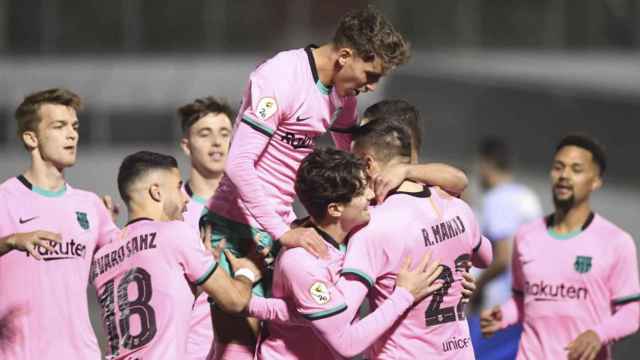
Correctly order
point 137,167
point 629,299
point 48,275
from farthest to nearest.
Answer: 1. point 629,299
2. point 48,275
3. point 137,167

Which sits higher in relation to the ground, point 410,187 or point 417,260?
point 410,187

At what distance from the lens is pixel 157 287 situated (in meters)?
6.08

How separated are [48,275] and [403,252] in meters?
1.87

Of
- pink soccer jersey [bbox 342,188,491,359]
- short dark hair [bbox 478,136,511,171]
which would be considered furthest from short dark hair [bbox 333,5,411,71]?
short dark hair [bbox 478,136,511,171]

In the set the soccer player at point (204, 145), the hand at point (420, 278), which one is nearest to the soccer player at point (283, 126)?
the hand at point (420, 278)

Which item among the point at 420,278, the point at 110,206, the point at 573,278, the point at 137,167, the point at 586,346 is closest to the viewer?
the point at 420,278

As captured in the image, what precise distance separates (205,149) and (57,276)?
161 centimetres

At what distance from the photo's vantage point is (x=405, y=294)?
599 centimetres

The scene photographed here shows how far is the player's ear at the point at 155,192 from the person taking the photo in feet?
20.7

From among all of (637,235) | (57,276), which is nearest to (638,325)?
(57,276)

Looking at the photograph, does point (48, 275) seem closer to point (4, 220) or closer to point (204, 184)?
point (4, 220)

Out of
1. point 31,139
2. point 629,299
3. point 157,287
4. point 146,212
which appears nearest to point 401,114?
point 146,212

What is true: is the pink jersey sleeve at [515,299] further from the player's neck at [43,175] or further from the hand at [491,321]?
the player's neck at [43,175]

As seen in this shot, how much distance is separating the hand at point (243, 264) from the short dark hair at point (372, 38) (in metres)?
1.15
